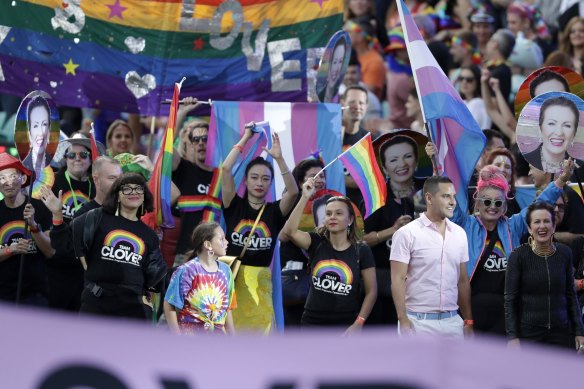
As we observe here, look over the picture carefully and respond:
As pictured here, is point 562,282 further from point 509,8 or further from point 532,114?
point 509,8

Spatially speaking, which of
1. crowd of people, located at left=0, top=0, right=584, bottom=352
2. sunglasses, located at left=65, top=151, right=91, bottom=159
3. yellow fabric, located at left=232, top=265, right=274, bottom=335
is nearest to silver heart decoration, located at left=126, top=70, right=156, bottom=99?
crowd of people, located at left=0, top=0, right=584, bottom=352

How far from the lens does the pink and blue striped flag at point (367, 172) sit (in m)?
9.26

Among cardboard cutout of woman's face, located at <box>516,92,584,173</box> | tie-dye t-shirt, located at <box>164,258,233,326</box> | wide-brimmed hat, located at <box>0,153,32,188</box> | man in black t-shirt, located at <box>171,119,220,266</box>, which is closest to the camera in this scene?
tie-dye t-shirt, located at <box>164,258,233,326</box>

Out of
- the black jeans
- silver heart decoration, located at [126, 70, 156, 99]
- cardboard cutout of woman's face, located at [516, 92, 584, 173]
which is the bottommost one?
the black jeans

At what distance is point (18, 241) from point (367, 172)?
2601mm

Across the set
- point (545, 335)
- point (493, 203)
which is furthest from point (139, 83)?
point (545, 335)

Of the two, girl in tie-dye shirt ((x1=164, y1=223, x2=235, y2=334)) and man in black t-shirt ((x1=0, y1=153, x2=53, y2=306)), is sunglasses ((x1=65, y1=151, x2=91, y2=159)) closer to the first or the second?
man in black t-shirt ((x1=0, y1=153, x2=53, y2=306))

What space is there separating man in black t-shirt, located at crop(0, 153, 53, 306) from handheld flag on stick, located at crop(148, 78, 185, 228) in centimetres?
83

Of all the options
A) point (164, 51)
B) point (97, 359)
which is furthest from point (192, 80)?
point (97, 359)

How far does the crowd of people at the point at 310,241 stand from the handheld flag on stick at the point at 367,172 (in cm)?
18

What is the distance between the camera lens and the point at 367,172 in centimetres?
939

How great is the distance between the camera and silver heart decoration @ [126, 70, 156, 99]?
10.6 meters

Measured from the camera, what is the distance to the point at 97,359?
13.1ft

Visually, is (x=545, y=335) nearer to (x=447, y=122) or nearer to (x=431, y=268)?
(x=431, y=268)
